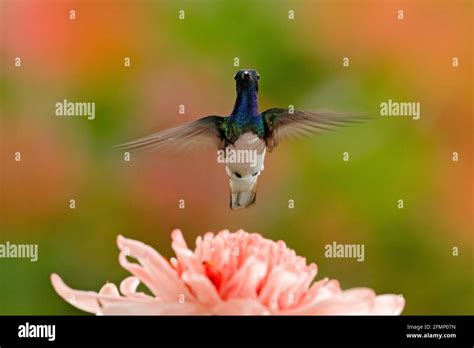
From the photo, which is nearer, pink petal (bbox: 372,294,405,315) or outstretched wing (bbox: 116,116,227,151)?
pink petal (bbox: 372,294,405,315)

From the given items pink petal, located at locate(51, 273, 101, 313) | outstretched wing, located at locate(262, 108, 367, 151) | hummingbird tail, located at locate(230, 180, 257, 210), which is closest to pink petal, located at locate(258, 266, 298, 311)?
pink petal, located at locate(51, 273, 101, 313)

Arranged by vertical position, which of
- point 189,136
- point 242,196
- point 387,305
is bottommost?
point 387,305

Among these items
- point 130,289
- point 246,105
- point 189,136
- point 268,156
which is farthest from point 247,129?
point 130,289

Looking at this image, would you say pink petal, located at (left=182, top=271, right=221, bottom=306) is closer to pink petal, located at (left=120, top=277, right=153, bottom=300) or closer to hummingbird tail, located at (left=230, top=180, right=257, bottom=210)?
pink petal, located at (left=120, top=277, right=153, bottom=300)

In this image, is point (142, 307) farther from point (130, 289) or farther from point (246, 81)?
point (246, 81)

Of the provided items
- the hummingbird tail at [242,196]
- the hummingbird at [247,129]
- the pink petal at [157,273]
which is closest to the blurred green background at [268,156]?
the hummingbird tail at [242,196]

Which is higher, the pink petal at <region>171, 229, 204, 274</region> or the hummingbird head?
the hummingbird head
